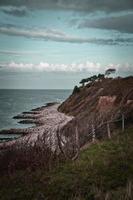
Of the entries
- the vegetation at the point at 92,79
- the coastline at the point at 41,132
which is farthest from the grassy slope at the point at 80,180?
the vegetation at the point at 92,79

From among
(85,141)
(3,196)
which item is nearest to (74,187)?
(3,196)

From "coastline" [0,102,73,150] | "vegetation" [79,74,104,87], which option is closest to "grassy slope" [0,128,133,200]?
"coastline" [0,102,73,150]

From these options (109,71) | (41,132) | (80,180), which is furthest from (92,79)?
(80,180)

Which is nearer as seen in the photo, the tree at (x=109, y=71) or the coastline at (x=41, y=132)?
the coastline at (x=41, y=132)

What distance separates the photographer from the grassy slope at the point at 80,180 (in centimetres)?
1055

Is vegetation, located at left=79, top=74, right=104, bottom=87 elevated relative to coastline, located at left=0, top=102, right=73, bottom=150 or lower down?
elevated

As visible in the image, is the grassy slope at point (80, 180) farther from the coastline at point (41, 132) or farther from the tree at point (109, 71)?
the tree at point (109, 71)

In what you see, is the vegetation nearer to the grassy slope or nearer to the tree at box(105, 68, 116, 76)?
the tree at box(105, 68, 116, 76)

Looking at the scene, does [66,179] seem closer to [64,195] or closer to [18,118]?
[64,195]

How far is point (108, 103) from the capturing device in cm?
5278

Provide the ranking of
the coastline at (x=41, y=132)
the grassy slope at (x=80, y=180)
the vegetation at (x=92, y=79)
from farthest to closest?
the vegetation at (x=92, y=79) → the coastline at (x=41, y=132) → the grassy slope at (x=80, y=180)

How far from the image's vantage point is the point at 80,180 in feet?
39.5

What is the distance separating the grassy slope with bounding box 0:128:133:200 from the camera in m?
10.5

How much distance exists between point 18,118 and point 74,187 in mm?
72000
